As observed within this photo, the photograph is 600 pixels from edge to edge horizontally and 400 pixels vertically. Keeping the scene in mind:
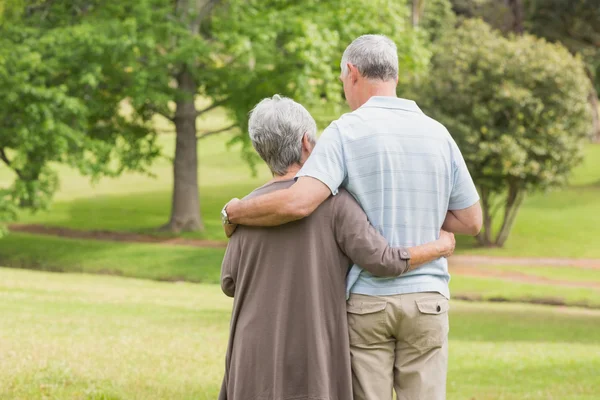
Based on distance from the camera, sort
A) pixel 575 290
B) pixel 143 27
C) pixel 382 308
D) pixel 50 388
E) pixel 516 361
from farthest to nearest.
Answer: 1. pixel 143 27
2. pixel 575 290
3. pixel 516 361
4. pixel 50 388
5. pixel 382 308

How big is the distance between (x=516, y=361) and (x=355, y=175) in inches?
283

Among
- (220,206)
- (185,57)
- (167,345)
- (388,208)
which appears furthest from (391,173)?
(220,206)

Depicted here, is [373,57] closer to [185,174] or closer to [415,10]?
[185,174]

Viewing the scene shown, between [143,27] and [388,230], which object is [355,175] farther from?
[143,27]

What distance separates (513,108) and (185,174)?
10435 mm

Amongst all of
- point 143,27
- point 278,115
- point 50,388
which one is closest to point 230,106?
point 143,27

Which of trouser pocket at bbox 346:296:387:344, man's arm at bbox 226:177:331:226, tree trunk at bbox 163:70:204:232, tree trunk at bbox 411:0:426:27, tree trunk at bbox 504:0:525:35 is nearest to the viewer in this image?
man's arm at bbox 226:177:331:226

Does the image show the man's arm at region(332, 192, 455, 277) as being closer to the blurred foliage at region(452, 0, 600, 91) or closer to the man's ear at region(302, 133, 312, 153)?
the man's ear at region(302, 133, 312, 153)

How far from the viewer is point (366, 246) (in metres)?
3.65

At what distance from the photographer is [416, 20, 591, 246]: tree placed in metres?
26.4

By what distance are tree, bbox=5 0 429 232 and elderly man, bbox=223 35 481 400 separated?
2010 cm

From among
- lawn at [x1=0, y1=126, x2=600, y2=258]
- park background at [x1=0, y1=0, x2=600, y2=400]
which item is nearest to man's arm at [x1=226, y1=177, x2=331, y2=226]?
park background at [x1=0, y1=0, x2=600, y2=400]

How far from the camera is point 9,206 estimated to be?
75.2 feet

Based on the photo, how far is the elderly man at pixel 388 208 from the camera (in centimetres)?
375
